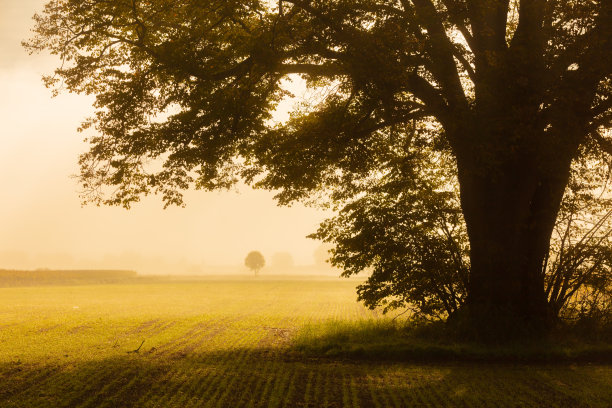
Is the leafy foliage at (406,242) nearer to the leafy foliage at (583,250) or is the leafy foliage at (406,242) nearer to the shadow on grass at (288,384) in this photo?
the leafy foliage at (583,250)

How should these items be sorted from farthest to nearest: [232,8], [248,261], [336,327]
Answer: [248,261] → [336,327] → [232,8]

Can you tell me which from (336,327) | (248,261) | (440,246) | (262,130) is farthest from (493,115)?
(248,261)

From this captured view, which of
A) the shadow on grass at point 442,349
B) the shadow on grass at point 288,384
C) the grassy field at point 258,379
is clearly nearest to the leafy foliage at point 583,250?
the shadow on grass at point 442,349

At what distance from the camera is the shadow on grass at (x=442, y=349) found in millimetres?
11086

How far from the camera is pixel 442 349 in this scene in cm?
1141

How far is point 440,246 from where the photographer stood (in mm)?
13672

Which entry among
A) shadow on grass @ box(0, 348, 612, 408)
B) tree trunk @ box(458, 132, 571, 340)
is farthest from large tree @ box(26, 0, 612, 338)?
shadow on grass @ box(0, 348, 612, 408)

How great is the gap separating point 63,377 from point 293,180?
823 cm

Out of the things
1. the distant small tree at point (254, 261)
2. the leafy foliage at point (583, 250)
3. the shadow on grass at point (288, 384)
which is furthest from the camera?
the distant small tree at point (254, 261)

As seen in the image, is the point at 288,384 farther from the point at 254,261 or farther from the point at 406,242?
the point at 254,261

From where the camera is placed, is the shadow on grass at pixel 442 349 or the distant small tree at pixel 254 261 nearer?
the shadow on grass at pixel 442 349

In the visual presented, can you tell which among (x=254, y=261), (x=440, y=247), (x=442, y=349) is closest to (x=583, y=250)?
(x=440, y=247)

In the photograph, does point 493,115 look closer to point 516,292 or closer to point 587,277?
point 516,292

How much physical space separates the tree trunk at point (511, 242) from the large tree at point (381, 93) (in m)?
0.04
